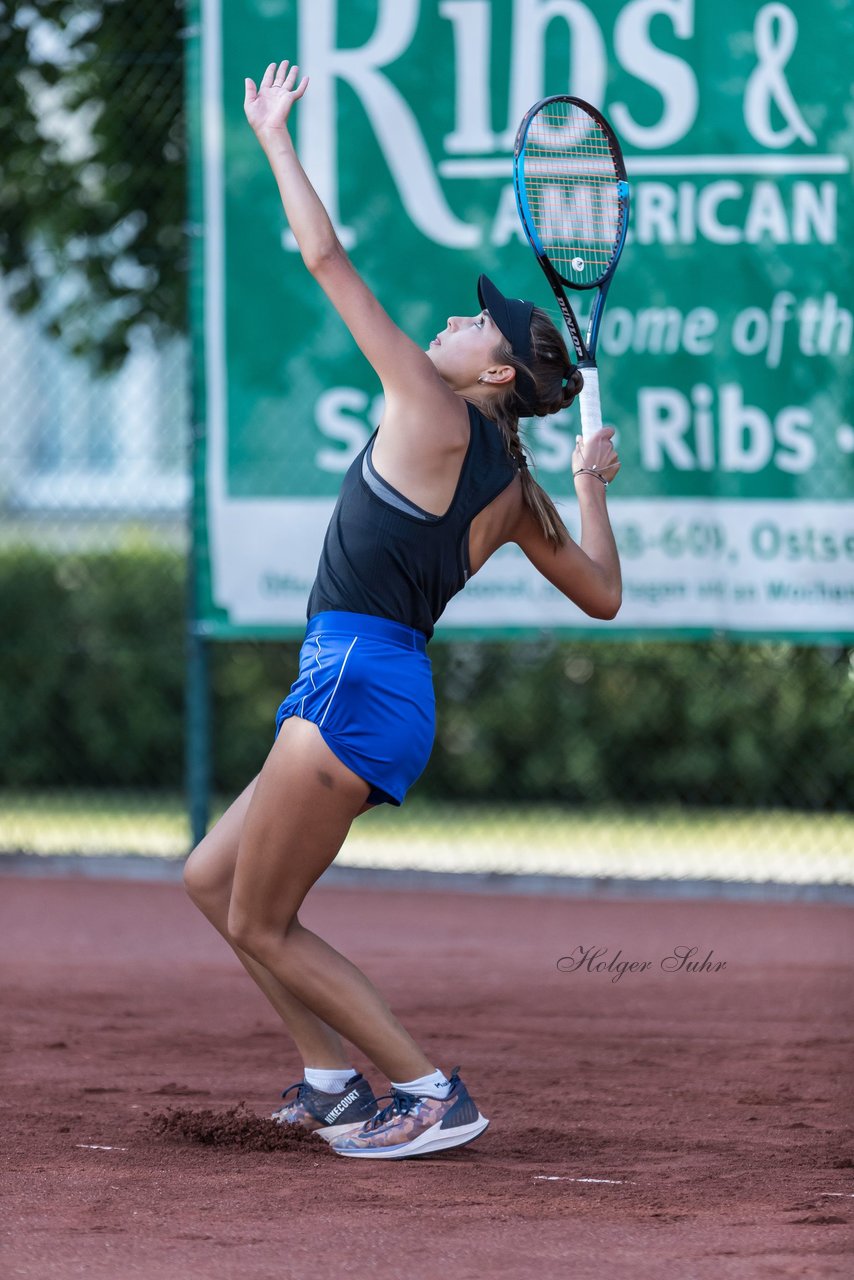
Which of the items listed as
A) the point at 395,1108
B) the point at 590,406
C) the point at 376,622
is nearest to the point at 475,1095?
the point at 395,1108

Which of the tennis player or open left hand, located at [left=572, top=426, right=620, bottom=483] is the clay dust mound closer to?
the tennis player

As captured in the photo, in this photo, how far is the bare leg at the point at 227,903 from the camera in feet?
13.0

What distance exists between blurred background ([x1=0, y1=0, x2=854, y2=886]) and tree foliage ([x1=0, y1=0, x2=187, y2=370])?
12 mm

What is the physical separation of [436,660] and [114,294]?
2.75m

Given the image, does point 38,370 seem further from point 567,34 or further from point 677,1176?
point 677,1176

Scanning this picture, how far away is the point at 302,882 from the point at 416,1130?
598 mm

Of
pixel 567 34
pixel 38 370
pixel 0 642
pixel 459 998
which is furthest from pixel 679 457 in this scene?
pixel 38 370

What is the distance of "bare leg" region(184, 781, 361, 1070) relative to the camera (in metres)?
3.96

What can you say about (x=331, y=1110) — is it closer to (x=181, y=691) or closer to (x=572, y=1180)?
(x=572, y=1180)

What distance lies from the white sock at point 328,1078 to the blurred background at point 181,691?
344cm

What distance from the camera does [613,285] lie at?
7.14 meters

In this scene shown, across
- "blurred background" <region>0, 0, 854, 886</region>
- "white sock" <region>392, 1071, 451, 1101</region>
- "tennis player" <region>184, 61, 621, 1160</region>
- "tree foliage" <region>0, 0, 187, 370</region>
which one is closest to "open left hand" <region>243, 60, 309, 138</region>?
"tennis player" <region>184, 61, 621, 1160</region>

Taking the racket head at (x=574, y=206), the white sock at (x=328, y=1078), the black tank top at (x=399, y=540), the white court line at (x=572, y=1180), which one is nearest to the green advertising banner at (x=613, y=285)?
the racket head at (x=574, y=206)

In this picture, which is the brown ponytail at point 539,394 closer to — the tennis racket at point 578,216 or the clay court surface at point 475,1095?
the tennis racket at point 578,216
